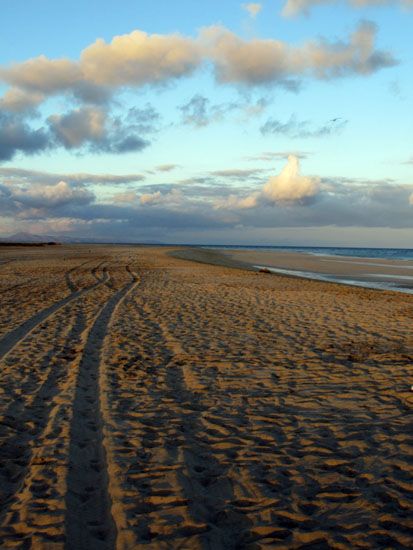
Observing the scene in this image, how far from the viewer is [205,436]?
19.5 ft

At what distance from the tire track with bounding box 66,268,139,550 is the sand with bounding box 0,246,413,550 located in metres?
0.02

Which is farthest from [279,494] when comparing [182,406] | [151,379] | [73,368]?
[73,368]

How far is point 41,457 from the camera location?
532cm

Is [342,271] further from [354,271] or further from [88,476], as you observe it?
[88,476]

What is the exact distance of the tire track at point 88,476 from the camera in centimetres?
397

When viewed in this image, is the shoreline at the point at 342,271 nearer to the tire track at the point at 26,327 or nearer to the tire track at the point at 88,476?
the tire track at the point at 26,327

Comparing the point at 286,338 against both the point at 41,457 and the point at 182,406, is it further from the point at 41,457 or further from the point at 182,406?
the point at 41,457

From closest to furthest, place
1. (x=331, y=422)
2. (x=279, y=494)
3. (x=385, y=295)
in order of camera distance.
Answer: (x=279, y=494) → (x=331, y=422) → (x=385, y=295)

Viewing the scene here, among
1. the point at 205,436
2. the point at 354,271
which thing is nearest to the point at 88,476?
the point at 205,436

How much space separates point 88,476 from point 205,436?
5.29 ft

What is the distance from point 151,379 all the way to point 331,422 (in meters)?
3.36

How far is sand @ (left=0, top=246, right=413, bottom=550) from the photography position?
410 cm

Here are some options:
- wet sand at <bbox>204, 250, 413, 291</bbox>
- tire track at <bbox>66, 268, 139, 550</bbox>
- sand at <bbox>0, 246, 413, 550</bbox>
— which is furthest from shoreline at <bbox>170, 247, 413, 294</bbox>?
tire track at <bbox>66, 268, 139, 550</bbox>

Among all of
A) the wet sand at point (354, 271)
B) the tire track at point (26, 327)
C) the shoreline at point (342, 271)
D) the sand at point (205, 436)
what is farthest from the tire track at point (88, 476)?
the wet sand at point (354, 271)
